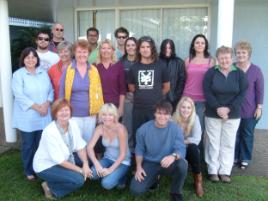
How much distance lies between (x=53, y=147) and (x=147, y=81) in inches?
52.8

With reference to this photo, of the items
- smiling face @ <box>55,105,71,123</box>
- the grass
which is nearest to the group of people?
smiling face @ <box>55,105,71,123</box>

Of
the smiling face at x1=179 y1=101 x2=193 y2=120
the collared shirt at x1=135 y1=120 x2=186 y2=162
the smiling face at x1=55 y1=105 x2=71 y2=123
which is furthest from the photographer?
the smiling face at x1=179 y1=101 x2=193 y2=120

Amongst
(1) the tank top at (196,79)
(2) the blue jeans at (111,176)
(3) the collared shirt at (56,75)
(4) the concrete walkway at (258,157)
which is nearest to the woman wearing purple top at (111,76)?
(3) the collared shirt at (56,75)

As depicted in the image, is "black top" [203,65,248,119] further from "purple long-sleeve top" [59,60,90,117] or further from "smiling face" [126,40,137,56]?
"purple long-sleeve top" [59,60,90,117]

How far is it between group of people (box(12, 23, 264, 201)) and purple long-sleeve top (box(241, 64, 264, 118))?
1cm

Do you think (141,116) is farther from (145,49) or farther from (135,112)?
(145,49)

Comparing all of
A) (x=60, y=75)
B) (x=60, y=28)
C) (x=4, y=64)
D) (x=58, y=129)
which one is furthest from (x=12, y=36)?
(x=58, y=129)

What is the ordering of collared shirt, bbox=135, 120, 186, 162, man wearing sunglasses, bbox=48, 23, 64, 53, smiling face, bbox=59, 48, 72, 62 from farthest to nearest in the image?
man wearing sunglasses, bbox=48, 23, 64, 53
smiling face, bbox=59, 48, 72, 62
collared shirt, bbox=135, 120, 186, 162

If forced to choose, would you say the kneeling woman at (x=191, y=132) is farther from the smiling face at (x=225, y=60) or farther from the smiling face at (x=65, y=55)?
the smiling face at (x=65, y=55)

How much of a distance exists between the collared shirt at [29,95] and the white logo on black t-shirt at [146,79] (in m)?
1.17

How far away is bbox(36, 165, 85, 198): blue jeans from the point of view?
3.77m

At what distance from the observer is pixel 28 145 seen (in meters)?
4.29

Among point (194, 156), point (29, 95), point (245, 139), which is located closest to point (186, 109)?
point (194, 156)

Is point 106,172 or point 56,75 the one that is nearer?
point 106,172
